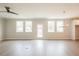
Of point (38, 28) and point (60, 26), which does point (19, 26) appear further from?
point (60, 26)

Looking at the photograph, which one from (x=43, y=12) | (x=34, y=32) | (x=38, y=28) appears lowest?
(x=34, y=32)

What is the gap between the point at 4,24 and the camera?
286 cm

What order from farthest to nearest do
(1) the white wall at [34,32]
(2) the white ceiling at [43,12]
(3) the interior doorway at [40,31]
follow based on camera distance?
1. (3) the interior doorway at [40,31]
2. (1) the white wall at [34,32]
3. (2) the white ceiling at [43,12]

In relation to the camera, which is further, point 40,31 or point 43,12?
point 40,31

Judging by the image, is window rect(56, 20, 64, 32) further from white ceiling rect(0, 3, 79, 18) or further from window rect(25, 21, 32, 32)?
window rect(25, 21, 32, 32)

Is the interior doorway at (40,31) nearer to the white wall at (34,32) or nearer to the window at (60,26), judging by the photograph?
the white wall at (34,32)

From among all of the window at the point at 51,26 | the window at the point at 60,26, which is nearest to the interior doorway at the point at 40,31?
the window at the point at 51,26

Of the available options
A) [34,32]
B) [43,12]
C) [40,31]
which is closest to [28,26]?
[34,32]

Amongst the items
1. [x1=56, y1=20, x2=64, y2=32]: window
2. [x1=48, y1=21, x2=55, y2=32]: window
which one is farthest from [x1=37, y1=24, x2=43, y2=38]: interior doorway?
[x1=56, y1=20, x2=64, y2=32]: window

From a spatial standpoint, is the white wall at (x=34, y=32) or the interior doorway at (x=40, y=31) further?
the interior doorway at (x=40, y=31)

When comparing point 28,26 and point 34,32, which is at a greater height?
point 28,26

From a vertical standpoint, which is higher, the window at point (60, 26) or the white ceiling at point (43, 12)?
the white ceiling at point (43, 12)

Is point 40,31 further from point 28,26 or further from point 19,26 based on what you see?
point 19,26

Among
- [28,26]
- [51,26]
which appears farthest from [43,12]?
[28,26]
